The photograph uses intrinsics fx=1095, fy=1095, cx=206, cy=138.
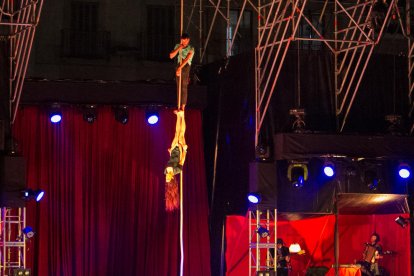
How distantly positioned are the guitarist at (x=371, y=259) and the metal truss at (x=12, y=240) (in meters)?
5.76

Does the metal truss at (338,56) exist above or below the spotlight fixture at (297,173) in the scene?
above

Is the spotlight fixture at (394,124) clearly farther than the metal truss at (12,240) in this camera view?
Yes

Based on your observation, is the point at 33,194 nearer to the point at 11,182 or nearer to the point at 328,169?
the point at 11,182

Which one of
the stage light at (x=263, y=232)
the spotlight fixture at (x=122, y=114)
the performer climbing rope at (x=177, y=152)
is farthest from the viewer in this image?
the spotlight fixture at (x=122, y=114)

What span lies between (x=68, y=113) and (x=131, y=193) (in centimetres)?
173

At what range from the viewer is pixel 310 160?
58.3 ft

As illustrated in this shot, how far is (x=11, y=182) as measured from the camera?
16.2 metres

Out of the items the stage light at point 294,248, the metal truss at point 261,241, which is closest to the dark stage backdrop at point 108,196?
the metal truss at point 261,241

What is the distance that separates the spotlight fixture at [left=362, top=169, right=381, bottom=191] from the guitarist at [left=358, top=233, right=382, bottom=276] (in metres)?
1.33

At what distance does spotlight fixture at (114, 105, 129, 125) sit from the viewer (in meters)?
18.4


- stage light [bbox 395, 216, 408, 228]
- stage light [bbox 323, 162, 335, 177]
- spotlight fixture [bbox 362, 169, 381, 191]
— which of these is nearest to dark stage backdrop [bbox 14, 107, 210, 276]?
stage light [bbox 323, 162, 335, 177]

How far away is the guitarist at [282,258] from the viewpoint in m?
18.0

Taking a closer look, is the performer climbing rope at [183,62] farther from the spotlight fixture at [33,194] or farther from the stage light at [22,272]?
the stage light at [22,272]

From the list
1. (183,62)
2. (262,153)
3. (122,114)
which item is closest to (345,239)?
(262,153)
